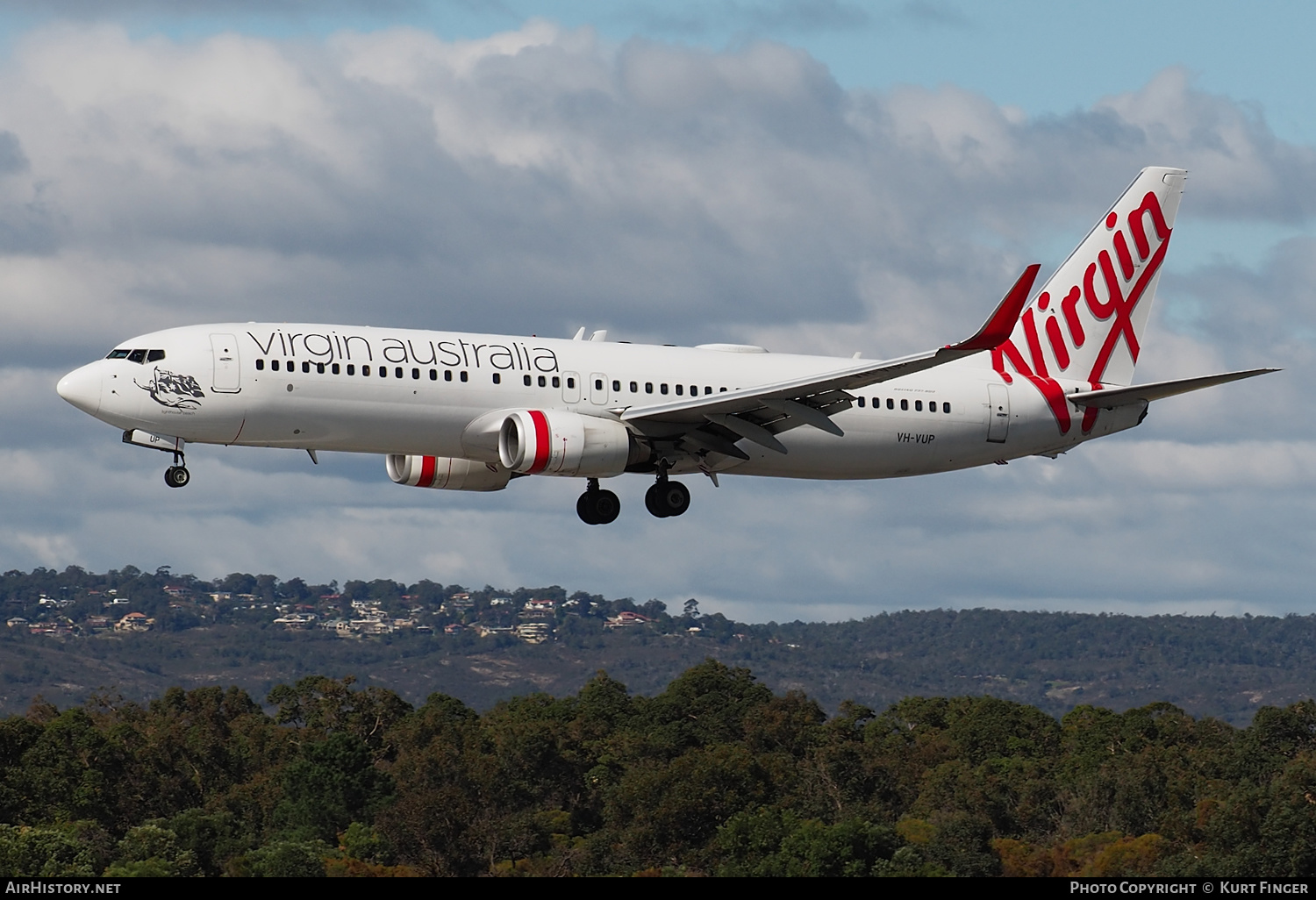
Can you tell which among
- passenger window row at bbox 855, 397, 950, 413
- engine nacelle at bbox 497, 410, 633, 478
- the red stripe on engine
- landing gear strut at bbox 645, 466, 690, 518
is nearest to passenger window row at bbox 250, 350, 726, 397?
engine nacelle at bbox 497, 410, 633, 478

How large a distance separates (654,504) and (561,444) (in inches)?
250

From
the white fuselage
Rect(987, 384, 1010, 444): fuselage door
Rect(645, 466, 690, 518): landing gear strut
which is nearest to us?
the white fuselage

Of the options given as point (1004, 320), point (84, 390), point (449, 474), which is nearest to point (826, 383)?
point (1004, 320)

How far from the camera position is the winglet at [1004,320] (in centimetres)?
5628

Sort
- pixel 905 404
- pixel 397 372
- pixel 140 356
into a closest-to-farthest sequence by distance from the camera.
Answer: pixel 140 356
pixel 397 372
pixel 905 404

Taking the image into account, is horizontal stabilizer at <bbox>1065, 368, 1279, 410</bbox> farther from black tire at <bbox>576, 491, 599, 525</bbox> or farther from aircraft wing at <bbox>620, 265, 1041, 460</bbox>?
black tire at <bbox>576, 491, 599, 525</bbox>

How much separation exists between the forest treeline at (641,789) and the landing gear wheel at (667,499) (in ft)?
169

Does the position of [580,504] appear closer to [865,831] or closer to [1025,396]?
[1025,396]

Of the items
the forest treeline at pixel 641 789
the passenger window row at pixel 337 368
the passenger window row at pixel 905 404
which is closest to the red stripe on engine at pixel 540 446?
the passenger window row at pixel 337 368

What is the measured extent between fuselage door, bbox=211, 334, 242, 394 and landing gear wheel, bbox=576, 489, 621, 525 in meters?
12.9

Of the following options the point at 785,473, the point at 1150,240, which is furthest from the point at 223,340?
the point at 1150,240

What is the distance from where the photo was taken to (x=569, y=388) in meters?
62.8

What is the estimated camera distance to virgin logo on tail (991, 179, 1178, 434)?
7269cm

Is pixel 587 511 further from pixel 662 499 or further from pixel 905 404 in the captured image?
pixel 905 404
